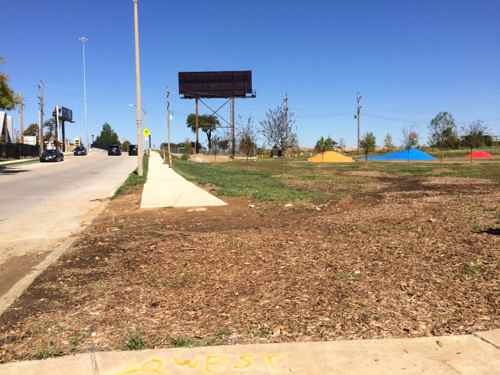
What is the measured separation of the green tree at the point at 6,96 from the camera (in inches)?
1050

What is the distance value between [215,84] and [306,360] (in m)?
72.7

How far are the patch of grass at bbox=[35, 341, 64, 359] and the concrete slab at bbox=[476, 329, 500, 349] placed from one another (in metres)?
2.93

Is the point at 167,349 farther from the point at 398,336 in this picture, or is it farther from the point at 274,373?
the point at 398,336

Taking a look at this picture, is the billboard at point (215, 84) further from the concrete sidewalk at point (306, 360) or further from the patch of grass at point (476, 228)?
the concrete sidewalk at point (306, 360)

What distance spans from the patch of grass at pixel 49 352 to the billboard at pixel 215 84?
7132 centimetres

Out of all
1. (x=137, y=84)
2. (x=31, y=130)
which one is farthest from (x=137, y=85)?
(x=31, y=130)

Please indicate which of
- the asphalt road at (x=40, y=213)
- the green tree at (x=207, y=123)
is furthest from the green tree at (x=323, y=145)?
the asphalt road at (x=40, y=213)

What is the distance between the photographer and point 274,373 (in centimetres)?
288

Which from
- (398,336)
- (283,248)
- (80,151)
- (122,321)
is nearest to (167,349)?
(122,321)

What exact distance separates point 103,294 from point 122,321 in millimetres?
809

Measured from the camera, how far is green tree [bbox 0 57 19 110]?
26.7 m

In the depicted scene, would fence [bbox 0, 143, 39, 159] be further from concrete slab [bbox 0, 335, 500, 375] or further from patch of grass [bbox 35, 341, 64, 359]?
concrete slab [bbox 0, 335, 500, 375]

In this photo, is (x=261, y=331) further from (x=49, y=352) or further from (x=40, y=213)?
(x=40, y=213)

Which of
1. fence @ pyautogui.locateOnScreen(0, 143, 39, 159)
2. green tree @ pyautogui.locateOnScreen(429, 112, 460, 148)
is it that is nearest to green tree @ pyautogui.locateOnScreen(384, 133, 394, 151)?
green tree @ pyautogui.locateOnScreen(429, 112, 460, 148)
